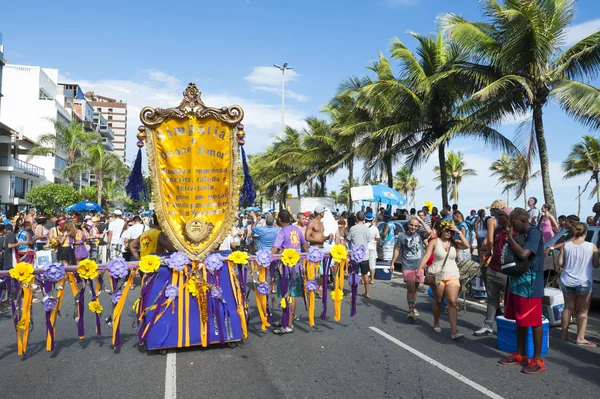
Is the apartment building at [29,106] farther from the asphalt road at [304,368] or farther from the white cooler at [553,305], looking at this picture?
the white cooler at [553,305]

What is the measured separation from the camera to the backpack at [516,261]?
5.36m

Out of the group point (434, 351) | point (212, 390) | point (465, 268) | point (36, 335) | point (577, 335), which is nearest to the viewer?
point (212, 390)

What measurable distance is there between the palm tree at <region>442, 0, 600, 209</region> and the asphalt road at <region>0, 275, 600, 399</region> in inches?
315

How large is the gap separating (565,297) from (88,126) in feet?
256

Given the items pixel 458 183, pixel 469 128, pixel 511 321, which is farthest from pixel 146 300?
pixel 458 183

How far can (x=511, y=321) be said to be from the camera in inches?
236

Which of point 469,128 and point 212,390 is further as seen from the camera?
point 469,128

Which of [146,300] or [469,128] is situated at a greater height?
[469,128]

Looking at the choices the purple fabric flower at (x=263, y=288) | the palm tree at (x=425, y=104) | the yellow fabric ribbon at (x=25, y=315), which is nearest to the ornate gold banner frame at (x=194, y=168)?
the purple fabric flower at (x=263, y=288)

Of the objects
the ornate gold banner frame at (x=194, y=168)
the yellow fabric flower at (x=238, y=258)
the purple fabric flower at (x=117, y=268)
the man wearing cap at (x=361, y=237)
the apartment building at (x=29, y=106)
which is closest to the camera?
the purple fabric flower at (x=117, y=268)

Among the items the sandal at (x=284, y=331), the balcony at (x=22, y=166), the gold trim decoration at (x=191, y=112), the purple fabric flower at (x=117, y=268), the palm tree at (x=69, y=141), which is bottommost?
the sandal at (x=284, y=331)

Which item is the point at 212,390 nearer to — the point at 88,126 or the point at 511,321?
the point at 511,321

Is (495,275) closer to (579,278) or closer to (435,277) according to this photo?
(435,277)

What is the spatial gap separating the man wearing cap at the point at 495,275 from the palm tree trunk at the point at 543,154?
7.58 metres
